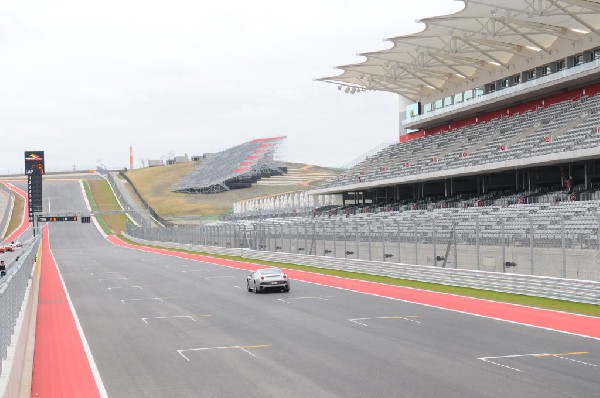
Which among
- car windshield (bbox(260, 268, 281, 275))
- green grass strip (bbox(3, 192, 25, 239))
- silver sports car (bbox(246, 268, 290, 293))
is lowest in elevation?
silver sports car (bbox(246, 268, 290, 293))

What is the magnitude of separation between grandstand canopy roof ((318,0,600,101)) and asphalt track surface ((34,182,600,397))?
862 inches

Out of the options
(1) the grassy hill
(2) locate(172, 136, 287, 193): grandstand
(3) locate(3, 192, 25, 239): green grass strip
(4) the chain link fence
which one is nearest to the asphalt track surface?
(4) the chain link fence

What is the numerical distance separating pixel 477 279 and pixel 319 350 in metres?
14.0

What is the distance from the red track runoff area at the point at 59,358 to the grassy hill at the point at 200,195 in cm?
9724

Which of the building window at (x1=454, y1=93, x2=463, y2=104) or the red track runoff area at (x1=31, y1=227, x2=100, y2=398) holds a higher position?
the building window at (x1=454, y1=93, x2=463, y2=104)

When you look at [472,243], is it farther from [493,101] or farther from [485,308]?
[493,101]

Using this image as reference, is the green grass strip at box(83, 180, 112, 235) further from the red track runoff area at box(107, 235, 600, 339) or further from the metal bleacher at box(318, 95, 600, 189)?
the red track runoff area at box(107, 235, 600, 339)

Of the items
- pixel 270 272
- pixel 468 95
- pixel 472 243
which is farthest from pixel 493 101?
pixel 270 272

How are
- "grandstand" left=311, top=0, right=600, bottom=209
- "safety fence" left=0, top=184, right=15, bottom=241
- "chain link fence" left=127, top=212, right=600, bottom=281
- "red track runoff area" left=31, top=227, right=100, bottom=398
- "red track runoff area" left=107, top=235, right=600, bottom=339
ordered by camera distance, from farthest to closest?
"safety fence" left=0, top=184, right=15, bottom=241 → "grandstand" left=311, top=0, right=600, bottom=209 → "chain link fence" left=127, top=212, right=600, bottom=281 → "red track runoff area" left=107, top=235, right=600, bottom=339 → "red track runoff area" left=31, top=227, right=100, bottom=398

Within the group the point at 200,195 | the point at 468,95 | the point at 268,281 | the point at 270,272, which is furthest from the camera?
the point at 200,195

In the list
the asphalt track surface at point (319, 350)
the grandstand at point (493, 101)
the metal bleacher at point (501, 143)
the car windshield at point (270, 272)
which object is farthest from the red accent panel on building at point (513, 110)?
the asphalt track surface at point (319, 350)

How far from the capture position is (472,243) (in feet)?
94.6

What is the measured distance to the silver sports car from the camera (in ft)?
103

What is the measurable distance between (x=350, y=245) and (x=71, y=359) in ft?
81.6
